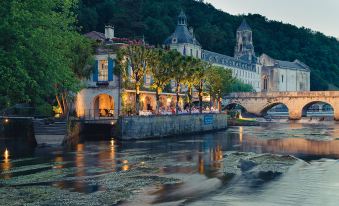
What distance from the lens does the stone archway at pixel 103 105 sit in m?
58.2

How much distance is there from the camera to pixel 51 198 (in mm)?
21891

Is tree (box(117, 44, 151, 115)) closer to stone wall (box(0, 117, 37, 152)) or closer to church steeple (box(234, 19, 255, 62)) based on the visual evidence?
stone wall (box(0, 117, 37, 152))

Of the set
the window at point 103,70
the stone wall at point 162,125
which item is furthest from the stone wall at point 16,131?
the window at point 103,70

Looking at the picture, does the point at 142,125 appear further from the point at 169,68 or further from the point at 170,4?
the point at 170,4

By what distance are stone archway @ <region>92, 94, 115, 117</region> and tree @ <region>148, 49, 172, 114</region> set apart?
6085 mm

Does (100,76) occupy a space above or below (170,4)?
below

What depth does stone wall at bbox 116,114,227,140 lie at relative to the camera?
51406mm

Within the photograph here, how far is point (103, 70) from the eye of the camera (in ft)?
190

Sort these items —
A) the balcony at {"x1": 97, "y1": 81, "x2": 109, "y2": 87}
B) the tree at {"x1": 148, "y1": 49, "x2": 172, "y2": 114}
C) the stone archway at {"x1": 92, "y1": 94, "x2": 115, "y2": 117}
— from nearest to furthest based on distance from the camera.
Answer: the tree at {"x1": 148, "y1": 49, "x2": 172, "y2": 114}
the balcony at {"x1": 97, "y1": 81, "x2": 109, "y2": 87}
the stone archway at {"x1": 92, "y1": 94, "x2": 115, "y2": 117}

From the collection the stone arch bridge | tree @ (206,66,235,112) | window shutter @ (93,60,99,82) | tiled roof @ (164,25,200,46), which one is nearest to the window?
window shutter @ (93,60,99,82)

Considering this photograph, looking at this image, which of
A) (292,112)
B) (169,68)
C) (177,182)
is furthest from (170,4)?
(177,182)

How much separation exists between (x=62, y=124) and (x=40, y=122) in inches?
94.7

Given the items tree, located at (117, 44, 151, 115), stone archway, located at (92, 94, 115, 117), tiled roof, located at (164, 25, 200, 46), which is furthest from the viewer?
tiled roof, located at (164, 25, 200, 46)

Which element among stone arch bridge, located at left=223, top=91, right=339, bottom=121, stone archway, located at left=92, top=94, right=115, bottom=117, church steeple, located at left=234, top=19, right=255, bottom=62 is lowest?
stone archway, located at left=92, top=94, right=115, bottom=117
